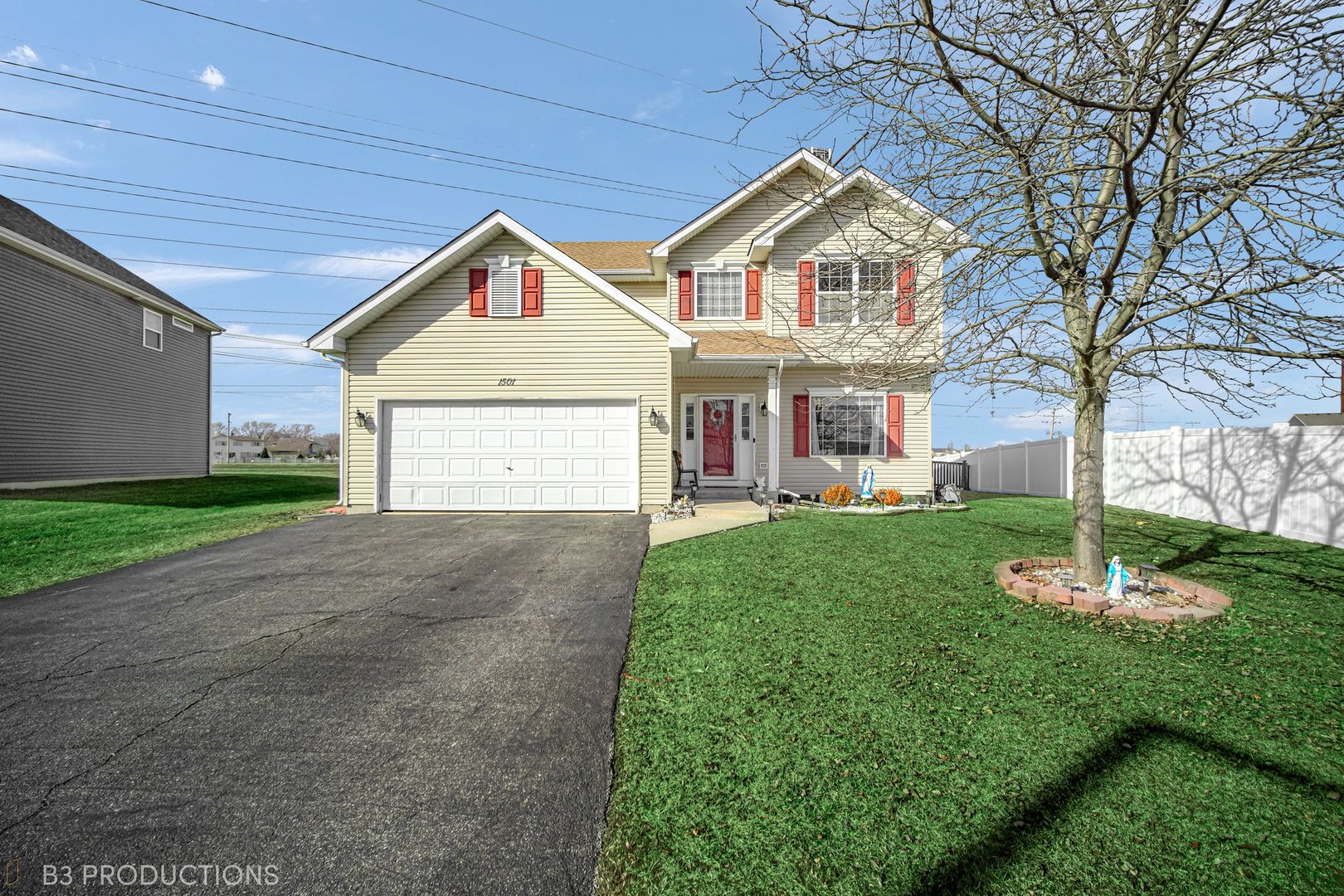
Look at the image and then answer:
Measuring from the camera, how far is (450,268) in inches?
443

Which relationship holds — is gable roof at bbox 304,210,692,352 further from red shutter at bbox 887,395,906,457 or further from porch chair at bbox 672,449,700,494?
red shutter at bbox 887,395,906,457

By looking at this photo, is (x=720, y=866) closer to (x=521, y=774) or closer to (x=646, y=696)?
(x=521, y=774)

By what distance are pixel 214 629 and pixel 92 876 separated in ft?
10.2

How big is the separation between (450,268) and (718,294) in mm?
6257

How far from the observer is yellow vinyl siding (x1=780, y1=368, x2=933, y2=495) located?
43.6 ft

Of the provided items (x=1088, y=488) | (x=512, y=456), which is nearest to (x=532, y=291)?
(x=512, y=456)

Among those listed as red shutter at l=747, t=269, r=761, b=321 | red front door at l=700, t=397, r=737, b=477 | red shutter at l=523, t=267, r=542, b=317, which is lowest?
red front door at l=700, t=397, r=737, b=477

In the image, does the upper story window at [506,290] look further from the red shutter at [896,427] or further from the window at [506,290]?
the red shutter at [896,427]

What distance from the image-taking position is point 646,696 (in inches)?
147

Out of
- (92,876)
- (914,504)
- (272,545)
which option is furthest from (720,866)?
(914,504)

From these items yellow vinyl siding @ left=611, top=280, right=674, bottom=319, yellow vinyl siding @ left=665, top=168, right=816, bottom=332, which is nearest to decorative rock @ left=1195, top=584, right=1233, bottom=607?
yellow vinyl siding @ left=665, top=168, right=816, bottom=332

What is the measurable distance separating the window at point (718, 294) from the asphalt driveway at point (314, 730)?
9.10 meters

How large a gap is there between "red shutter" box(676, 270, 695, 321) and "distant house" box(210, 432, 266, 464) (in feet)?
241

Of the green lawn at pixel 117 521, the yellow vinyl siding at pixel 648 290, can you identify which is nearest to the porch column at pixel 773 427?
the yellow vinyl siding at pixel 648 290
